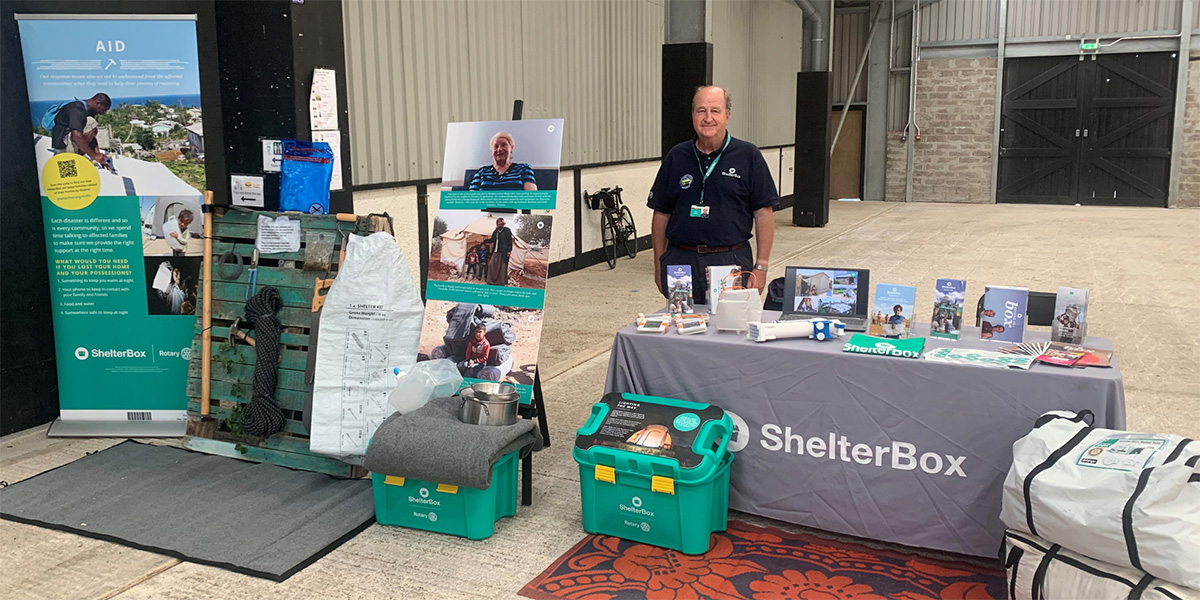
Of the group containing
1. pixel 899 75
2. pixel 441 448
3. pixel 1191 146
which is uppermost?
pixel 899 75

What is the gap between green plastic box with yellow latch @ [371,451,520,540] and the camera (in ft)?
10.2

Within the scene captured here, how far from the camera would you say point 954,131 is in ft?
57.3

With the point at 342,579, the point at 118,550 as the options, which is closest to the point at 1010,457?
the point at 342,579

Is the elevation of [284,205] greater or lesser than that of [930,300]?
greater

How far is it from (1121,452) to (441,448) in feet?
6.48

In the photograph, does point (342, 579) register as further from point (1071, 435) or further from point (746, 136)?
point (746, 136)

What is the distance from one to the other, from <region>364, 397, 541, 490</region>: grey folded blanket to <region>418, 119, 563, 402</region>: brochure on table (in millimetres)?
452

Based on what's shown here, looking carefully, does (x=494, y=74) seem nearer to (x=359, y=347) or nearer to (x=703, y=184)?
(x=703, y=184)

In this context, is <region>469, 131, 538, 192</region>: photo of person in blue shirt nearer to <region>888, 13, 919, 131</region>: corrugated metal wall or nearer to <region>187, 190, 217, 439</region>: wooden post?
<region>187, 190, 217, 439</region>: wooden post

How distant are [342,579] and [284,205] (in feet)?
5.85

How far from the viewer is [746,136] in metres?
14.4

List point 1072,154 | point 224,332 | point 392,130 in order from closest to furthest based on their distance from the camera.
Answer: point 224,332, point 392,130, point 1072,154

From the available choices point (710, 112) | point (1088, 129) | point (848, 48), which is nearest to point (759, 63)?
point (848, 48)

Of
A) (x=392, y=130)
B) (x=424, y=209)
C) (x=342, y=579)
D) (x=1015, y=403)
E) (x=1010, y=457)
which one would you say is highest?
(x=392, y=130)
